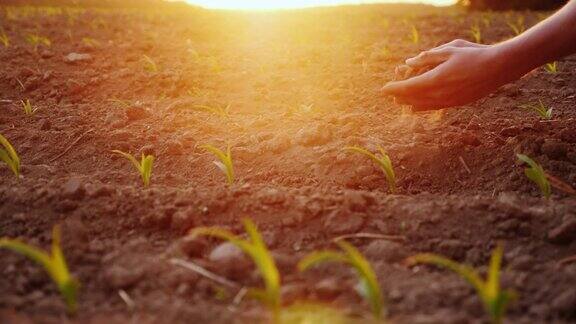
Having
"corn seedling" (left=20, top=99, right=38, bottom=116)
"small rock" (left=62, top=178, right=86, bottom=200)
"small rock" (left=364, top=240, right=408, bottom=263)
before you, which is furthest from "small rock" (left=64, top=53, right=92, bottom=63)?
"small rock" (left=364, top=240, right=408, bottom=263)

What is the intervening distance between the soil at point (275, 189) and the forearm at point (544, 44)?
38 centimetres

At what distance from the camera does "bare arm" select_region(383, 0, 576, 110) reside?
7.36ft

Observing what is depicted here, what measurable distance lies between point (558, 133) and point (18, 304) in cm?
231

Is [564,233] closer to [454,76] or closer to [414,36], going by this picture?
[454,76]

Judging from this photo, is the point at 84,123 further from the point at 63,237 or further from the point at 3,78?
the point at 63,237

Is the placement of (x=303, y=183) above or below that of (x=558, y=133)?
below

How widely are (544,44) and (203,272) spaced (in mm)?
1624

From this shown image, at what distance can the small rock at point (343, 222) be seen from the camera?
1762mm

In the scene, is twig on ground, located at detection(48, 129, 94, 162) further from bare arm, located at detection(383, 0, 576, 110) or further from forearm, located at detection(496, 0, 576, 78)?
forearm, located at detection(496, 0, 576, 78)

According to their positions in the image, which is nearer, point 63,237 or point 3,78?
point 63,237

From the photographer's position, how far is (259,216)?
6.08 ft

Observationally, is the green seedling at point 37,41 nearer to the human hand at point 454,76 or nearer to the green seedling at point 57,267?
the human hand at point 454,76

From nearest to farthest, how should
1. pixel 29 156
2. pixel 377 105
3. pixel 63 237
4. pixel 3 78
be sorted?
pixel 63 237 < pixel 29 156 < pixel 377 105 < pixel 3 78

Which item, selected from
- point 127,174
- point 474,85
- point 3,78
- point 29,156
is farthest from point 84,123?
point 474,85
